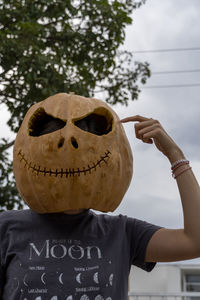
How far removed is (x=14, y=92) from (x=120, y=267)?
17.9 ft

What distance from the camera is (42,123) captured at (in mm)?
2305

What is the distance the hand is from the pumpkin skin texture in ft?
0.38

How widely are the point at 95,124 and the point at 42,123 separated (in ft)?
0.88

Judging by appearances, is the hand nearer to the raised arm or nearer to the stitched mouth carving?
the raised arm

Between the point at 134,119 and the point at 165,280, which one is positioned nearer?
the point at 134,119

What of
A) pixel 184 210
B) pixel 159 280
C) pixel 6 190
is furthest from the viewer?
pixel 159 280

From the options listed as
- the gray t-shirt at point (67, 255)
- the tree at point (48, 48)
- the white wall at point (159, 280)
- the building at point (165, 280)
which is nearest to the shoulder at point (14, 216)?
the gray t-shirt at point (67, 255)

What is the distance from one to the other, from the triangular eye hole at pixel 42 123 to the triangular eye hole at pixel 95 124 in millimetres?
91

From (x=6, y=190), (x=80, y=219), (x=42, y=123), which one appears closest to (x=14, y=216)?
(x=80, y=219)

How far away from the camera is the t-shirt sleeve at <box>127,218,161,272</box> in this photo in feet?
6.86

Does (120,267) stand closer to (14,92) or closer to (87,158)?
(87,158)

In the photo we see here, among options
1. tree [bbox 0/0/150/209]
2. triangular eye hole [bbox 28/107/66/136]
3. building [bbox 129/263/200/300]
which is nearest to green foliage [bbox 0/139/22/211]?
tree [bbox 0/0/150/209]

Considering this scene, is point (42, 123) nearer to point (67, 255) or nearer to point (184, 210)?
point (67, 255)

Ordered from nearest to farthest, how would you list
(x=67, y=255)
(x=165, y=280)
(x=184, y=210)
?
1. (x=67, y=255)
2. (x=184, y=210)
3. (x=165, y=280)
